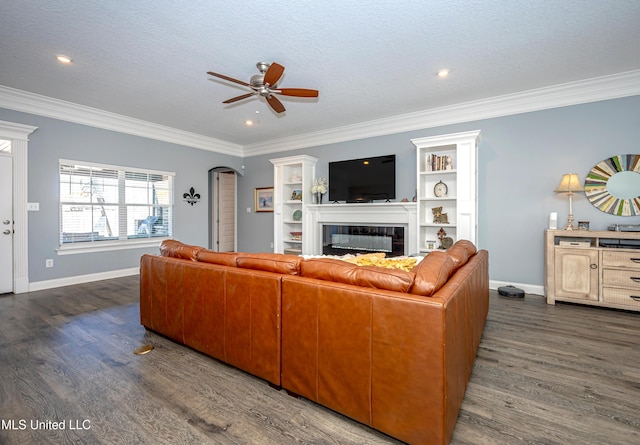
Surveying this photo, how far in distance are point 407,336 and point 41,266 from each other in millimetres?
Result: 5368

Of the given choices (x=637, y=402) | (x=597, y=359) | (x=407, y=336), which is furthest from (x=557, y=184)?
(x=407, y=336)

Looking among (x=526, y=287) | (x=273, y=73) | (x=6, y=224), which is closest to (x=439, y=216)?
(x=526, y=287)

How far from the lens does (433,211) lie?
470 centimetres

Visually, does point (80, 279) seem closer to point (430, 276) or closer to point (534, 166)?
point (430, 276)

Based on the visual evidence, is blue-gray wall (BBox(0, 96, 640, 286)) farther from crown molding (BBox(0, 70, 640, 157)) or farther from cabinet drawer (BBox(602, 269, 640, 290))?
cabinet drawer (BBox(602, 269, 640, 290))

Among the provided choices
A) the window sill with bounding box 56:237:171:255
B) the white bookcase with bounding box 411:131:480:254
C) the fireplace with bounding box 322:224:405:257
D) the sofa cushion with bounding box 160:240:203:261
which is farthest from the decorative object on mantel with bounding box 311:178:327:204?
the sofa cushion with bounding box 160:240:203:261

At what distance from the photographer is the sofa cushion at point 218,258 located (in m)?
2.20

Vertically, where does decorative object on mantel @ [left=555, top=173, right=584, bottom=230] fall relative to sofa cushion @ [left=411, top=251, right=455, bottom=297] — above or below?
above

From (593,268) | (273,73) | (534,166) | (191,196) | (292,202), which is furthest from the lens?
(191,196)

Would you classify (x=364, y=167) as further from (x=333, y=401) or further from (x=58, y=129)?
(x=58, y=129)

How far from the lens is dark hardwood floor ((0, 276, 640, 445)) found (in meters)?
1.51

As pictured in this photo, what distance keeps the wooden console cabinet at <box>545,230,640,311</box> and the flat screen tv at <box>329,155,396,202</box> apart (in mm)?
2329

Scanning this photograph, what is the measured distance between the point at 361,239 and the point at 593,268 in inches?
122

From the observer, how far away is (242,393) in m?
1.86
